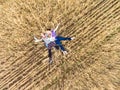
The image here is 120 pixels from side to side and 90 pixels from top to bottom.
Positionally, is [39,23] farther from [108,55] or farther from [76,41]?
[108,55]

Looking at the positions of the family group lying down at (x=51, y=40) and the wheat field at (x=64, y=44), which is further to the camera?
the family group lying down at (x=51, y=40)

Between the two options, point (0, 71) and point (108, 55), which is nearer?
point (108, 55)

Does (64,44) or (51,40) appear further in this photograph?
(64,44)

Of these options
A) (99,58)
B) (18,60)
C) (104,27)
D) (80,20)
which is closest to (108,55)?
(99,58)

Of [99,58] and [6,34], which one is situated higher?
[6,34]

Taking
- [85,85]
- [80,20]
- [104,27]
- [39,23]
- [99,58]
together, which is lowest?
[85,85]

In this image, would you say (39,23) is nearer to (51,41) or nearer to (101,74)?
(51,41)

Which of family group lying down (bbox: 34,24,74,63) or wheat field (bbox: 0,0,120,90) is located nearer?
wheat field (bbox: 0,0,120,90)

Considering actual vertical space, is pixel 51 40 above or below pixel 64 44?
above
